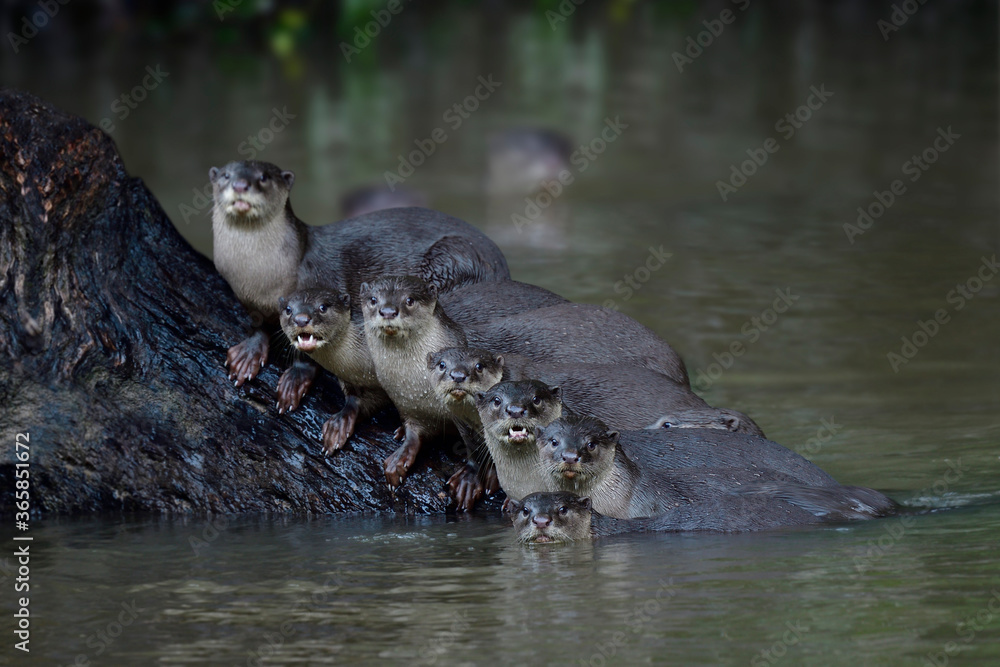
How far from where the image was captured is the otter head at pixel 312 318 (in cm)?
488

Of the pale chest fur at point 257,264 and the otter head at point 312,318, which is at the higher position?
the pale chest fur at point 257,264

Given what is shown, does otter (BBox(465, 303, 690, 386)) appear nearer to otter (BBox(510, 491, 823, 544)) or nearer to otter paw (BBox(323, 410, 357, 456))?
otter paw (BBox(323, 410, 357, 456))

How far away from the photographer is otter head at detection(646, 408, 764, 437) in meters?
5.18

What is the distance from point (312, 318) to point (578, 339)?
1.02 meters

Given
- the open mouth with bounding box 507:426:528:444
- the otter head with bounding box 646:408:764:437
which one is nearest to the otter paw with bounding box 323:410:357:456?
the open mouth with bounding box 507:426:528:444

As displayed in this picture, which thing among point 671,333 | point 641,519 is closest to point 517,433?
point 641,519

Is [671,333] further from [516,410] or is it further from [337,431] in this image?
[516,410]

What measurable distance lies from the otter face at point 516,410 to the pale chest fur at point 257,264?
0.89m

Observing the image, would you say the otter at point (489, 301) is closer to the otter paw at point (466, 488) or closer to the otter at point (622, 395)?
the otter at point (622, 395)

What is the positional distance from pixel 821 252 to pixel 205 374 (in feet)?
17.7

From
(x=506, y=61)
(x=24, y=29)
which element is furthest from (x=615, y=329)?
(x=24, y=29)

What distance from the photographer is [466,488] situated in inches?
199

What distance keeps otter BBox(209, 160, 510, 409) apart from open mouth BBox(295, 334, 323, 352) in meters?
0.29

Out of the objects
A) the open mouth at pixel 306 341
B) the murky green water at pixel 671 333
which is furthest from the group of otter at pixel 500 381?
the murky green water at pixel 671 333
